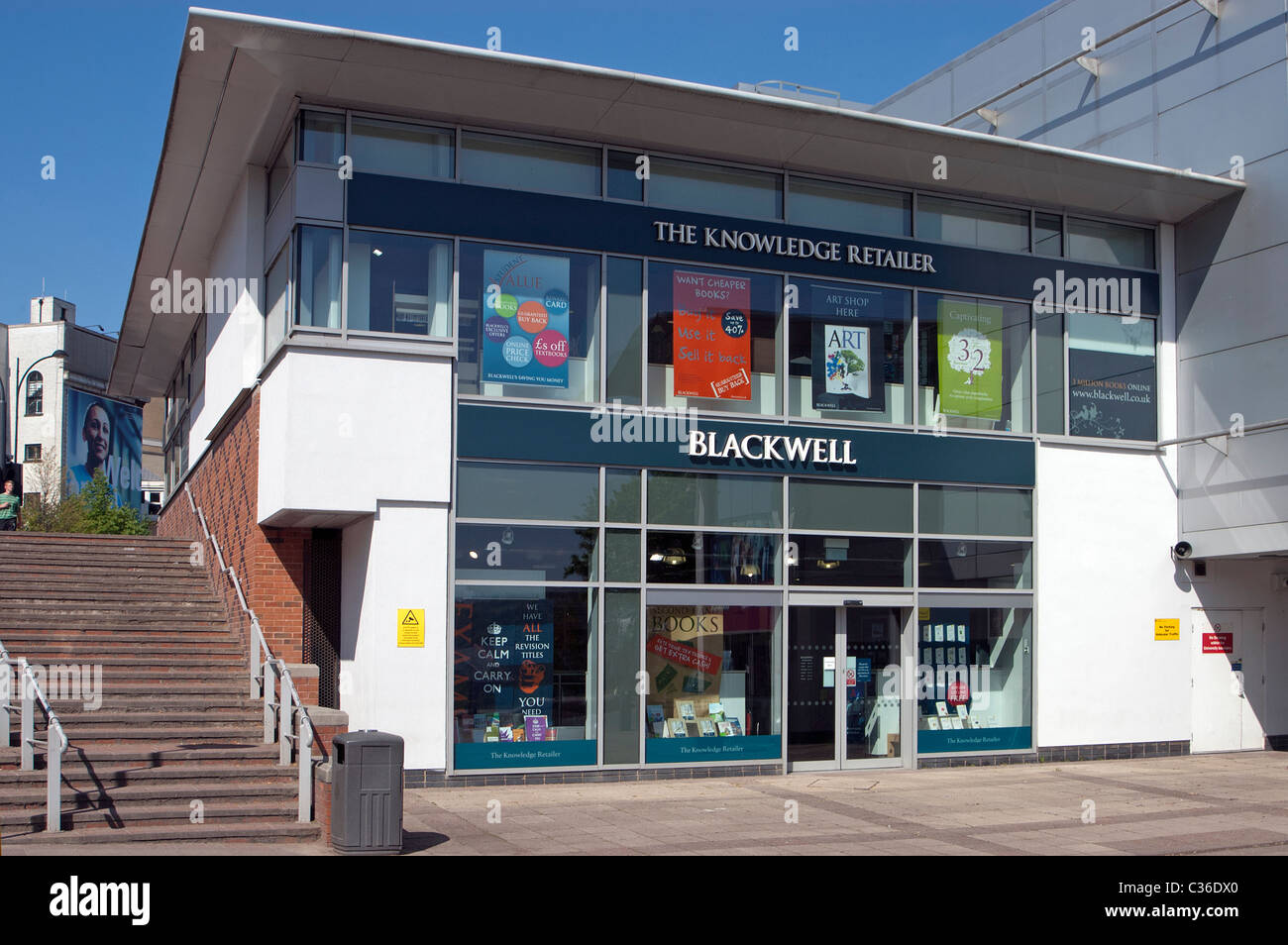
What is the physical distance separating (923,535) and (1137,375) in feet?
15.2

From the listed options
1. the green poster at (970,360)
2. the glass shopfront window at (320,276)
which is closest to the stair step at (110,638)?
the glass shopfront window at (320,276)

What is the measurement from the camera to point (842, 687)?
17359 millimetres

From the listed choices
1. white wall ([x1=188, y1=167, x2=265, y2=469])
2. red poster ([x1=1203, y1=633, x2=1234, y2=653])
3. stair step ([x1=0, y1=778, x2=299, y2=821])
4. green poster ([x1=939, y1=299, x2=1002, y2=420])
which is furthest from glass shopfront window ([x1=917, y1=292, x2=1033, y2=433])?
stair step ([x1=0, y1=778, x2=299, y2=821])

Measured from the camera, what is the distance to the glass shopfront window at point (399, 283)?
50.5ft

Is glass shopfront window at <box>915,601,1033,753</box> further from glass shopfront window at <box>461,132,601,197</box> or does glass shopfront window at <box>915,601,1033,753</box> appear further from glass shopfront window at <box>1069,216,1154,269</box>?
glass shopfront window at <box>461,132,601,197</box>

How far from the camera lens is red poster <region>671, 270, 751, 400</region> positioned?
16891 millimetres

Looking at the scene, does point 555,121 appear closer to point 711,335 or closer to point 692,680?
point 711,335

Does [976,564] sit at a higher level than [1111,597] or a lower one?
higher

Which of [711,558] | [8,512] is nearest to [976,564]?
[711,558]

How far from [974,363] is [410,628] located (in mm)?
8892

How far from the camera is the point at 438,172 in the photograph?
15844mm

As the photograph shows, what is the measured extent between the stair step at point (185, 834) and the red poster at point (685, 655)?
5.81 metres

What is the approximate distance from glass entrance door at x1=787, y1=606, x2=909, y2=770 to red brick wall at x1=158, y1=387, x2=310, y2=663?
6310 millimetres
